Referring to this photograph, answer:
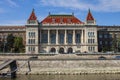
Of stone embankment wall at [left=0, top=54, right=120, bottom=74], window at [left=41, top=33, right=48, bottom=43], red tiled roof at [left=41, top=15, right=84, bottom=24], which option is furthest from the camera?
red tiled roof at [left=41, top=15, right=84, bottom=24]

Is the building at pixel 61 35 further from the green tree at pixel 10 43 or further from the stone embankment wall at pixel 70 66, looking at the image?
the stone embankment wall at pixel 70 66

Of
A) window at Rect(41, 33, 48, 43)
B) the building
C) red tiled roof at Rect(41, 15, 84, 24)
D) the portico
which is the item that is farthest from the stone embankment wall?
red tiled roof at Rect(41, 15, 84, 24)

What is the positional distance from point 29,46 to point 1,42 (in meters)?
13.0

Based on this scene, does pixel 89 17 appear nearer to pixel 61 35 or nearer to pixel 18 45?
pixel 61 35

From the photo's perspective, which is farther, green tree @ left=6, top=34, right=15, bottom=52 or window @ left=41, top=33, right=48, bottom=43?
window @ left=41, top=33, right=48, bottom=43

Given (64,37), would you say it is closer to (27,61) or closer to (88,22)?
(88,22)

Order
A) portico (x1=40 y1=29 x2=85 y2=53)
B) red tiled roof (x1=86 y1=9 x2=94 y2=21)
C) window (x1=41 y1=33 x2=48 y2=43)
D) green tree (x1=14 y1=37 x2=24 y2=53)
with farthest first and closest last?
1. window (x1=41 y1=33 x2=48 y2=43)
2. red tiled roof (x1=86 y1=9 x2=94 y2=21)
3. portico (x1=40 y1=29 x2=85 y2=53)
4. green tree (x1=14 y1=37 x2=24 y2=53)

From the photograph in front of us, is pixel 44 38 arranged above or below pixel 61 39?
above

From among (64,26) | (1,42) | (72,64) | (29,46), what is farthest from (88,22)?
(72,64)

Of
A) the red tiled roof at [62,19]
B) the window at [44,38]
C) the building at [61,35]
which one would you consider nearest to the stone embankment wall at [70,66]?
the building at [61,35]

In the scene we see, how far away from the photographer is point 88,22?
119m

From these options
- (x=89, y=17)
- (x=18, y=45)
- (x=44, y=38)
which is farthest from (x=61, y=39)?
(x=18, y=45)

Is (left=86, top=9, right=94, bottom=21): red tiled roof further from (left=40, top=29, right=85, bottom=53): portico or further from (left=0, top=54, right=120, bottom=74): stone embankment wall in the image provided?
(left=0, top=54, right=120, bottom=74): stone embankment wall

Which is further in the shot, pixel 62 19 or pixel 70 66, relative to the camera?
pixel 62 19
